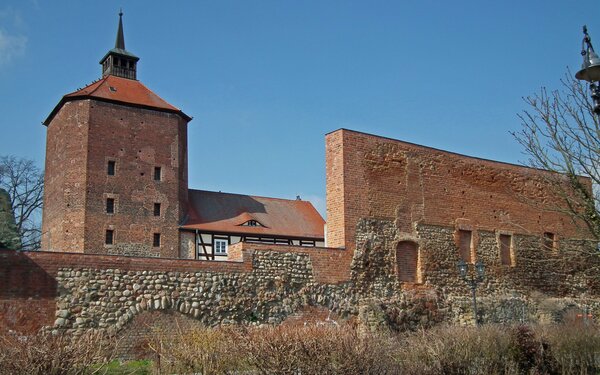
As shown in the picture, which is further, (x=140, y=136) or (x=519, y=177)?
(x=140, y=136)

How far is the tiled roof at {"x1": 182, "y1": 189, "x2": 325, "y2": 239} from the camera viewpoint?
105 ft

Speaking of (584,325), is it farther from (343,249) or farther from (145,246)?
(145,246)

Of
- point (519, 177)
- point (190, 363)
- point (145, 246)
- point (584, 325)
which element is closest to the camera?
point (190, 363)

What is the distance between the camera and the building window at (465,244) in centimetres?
2236

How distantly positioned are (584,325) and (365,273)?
630 cm

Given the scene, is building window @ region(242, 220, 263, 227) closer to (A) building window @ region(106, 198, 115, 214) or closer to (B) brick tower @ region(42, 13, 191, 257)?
(B) brick tower @ region(42, 13, 191, 257)

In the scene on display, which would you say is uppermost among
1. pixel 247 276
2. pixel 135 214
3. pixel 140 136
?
pixel 140 136

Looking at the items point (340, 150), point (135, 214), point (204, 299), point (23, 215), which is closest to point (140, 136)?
point (135, 214)

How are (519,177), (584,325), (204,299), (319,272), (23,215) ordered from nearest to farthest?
(584,325), (204,299), (319,272), (519,177), (23,215)

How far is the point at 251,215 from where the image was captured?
108 feet

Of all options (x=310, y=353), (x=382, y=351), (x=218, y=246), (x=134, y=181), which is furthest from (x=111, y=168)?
(x=310, y=353)

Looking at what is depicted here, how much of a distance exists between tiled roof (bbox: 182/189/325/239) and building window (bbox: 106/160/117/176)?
4000 mm

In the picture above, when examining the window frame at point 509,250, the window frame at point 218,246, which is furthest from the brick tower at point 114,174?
the window frame at point 509,250

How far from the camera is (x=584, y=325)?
1521 cm
